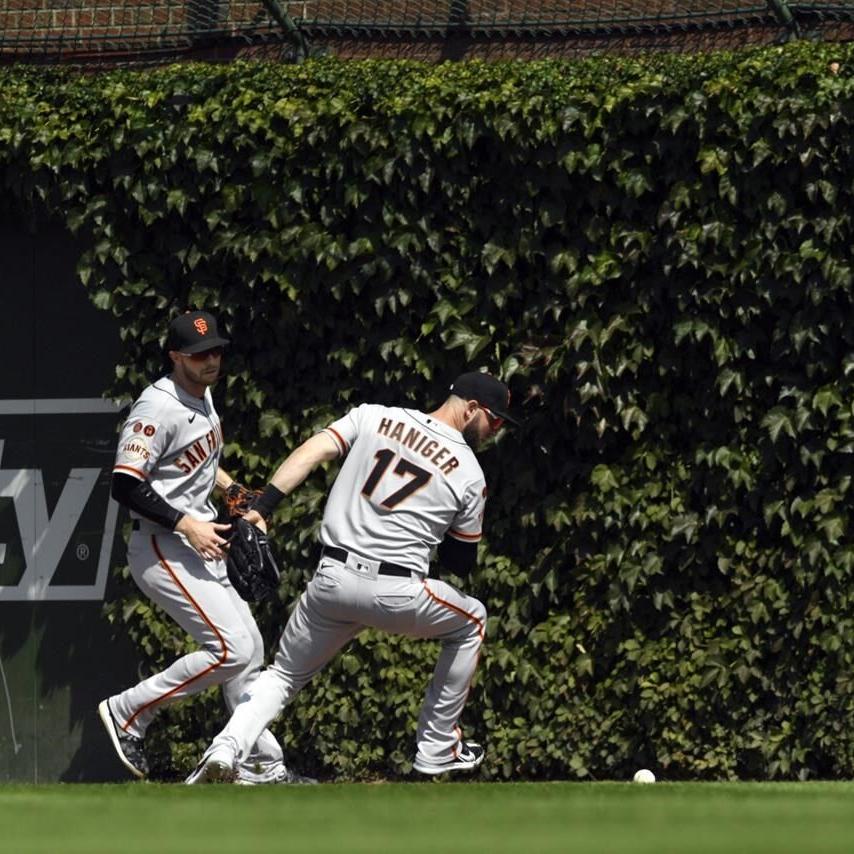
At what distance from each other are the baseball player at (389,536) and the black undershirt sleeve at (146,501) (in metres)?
0.50

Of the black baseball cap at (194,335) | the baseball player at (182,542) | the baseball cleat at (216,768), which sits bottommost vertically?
the baseball cleat at (216,768)

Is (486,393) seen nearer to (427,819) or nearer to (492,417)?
(492,417)

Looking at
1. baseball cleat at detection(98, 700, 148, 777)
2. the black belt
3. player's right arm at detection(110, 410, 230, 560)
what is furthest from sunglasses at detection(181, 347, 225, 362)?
baseball cleat at detection(98, 700, 148, 777)

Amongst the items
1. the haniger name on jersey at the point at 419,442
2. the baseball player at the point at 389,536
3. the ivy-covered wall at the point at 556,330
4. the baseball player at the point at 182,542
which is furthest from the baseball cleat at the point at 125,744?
the haniger name on jersey at the point at 419,442

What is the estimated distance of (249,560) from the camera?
25.8 ft

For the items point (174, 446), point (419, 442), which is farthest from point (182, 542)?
point (419, 442)

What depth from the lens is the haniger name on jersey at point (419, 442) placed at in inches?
304

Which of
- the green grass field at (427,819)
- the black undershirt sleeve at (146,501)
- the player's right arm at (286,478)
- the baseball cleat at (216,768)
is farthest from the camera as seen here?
the black undershirt sleeve at (146,501)

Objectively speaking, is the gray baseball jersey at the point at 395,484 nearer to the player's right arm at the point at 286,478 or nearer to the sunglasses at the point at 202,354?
the player's right arm at the point at 286,478

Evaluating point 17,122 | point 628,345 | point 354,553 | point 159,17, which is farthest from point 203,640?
point 159,17

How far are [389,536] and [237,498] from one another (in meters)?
0.99

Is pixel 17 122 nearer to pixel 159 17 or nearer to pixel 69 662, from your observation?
pixel 159 17

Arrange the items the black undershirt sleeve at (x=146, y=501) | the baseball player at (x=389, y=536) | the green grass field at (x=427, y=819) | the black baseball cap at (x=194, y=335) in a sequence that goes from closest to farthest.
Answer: the green grass field at (x=427, y=819) < the baseball player at (x=389, y=536) < the black undershirt sleeve at (x=146, y=501) < the black baseball cap at (x=194, y=335)

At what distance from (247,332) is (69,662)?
2.12 meters
